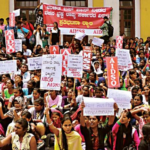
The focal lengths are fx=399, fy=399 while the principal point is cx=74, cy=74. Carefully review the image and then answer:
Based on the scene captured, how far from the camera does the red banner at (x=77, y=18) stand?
18062mm

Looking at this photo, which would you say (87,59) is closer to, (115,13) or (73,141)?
(73,141)

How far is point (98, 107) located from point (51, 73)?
6.31 ft

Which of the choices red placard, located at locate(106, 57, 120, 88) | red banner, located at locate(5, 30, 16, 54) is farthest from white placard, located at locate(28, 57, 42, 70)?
red placard, located at locate(106, 57, 120, 88)

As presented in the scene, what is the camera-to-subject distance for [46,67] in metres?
7.52

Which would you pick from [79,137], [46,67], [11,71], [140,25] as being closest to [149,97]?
[46,67]

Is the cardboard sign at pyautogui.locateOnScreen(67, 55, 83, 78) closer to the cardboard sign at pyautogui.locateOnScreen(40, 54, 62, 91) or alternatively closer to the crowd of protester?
the crowd of protester

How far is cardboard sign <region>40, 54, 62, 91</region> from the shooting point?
7.39 metres

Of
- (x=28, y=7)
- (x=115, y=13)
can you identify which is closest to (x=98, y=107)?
(x=115, y=13)

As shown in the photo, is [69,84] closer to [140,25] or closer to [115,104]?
[115,104]

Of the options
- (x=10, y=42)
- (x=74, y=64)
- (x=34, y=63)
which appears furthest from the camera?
(x=10, y=42)

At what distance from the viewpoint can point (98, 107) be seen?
5766mm

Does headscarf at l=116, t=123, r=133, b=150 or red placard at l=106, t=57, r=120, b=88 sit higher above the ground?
red placard at l=106, t=57, r=120, b=88

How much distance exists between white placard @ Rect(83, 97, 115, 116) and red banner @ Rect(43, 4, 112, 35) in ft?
41.0

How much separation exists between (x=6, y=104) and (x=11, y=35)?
157 inches
